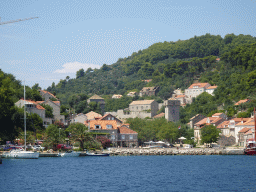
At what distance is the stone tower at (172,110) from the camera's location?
364ft

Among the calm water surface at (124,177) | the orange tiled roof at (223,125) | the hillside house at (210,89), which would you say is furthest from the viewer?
the hillside house at (210,89)

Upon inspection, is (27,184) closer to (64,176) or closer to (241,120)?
(64,176)

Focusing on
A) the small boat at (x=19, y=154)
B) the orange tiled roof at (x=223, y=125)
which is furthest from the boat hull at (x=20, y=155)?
the orange tiled roof at (x=223, y=125)

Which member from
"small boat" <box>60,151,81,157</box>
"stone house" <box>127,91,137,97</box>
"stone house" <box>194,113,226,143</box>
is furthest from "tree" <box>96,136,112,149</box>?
"stone house" <box>127,91,137,97</box>

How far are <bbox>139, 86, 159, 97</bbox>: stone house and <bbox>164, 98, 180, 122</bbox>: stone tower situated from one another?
4119cm

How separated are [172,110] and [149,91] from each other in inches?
1739

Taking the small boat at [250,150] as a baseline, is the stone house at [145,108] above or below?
above

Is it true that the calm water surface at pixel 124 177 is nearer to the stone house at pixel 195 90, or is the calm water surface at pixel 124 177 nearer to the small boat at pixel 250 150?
the small boat at pixel 250 150

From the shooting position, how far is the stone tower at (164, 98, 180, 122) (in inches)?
4363

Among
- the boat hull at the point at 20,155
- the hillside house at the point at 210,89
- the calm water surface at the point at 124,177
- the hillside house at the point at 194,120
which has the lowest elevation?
the calm water surface at the point at 124,177

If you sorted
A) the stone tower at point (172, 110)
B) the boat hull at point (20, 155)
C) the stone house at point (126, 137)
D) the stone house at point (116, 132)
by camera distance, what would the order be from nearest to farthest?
the boat hull at point (20, 155) → the stone house at point (116, 132) → the stone house at point (126, 137) → the stone tower at point (172, 110)

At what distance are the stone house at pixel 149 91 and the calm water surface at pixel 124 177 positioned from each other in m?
98.3

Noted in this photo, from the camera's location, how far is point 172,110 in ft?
367

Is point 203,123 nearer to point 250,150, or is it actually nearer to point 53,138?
point 250,150
